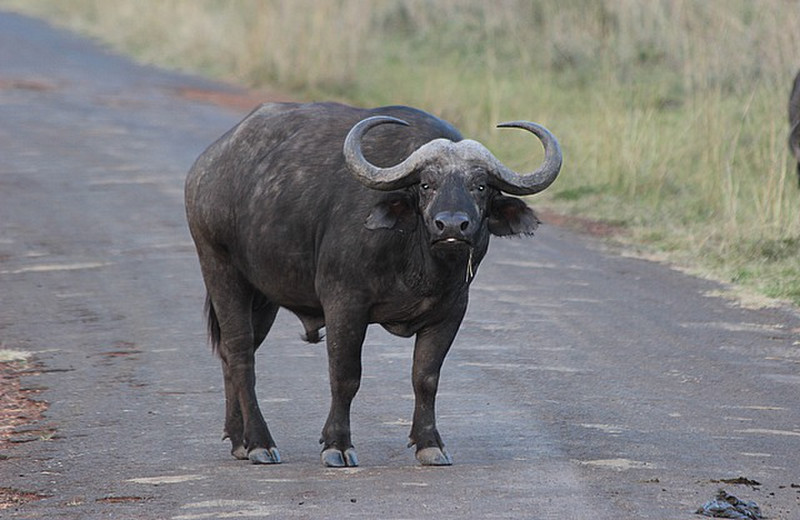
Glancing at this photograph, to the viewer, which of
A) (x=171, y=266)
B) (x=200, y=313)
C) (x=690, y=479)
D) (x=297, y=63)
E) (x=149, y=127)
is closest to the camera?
(x=690, y=479)

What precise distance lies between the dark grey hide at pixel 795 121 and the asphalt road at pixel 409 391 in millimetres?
2301

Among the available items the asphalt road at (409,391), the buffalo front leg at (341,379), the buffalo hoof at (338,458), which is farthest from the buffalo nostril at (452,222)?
the buffalo hoof at (338,458)

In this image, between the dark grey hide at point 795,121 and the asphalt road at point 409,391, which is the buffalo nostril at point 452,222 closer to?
the asphalt road at point 409,391

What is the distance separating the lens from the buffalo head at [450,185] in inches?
275

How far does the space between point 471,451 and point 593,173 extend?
370 inches

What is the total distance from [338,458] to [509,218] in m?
1.34

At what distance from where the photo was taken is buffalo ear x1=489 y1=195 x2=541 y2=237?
732 cm

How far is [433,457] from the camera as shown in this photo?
7445 millimetres

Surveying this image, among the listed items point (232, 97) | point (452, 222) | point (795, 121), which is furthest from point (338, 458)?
point (232, 97)

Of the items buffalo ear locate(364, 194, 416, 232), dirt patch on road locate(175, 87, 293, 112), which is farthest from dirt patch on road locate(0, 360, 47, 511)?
dirt patch on road locate(175, 87, 293, 112)

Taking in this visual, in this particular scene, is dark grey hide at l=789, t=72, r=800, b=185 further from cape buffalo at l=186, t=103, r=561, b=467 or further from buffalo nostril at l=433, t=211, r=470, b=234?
buffalo nostril at l=433, t=211, r=470, b=234

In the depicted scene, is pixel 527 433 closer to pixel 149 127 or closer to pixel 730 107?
pixel 730 107

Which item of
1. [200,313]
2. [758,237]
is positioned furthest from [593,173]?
[200,313]

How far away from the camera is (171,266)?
13273 millimetres
